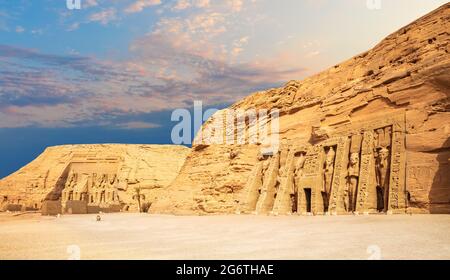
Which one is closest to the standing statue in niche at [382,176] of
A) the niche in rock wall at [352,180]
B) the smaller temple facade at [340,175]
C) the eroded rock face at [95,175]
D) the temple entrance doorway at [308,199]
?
the smaller temple facade at [340,175]

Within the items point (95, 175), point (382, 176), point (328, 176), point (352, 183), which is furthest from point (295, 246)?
point (95, 175)

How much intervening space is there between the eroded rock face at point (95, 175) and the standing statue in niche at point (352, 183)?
46986mm

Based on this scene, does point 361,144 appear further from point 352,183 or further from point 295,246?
point 295,246

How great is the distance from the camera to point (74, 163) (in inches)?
3002

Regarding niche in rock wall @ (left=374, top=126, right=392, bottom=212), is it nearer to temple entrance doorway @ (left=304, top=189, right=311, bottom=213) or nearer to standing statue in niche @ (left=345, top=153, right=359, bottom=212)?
standing statue in niche @ (left=345, top=153, right=359, bottom=212)

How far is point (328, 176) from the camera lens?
24406mm

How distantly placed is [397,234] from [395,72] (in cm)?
1436

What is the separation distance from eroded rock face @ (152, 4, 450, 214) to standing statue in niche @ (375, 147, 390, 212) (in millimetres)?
49

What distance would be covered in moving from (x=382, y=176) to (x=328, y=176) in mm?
4147

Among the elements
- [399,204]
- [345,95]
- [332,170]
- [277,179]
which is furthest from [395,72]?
[277,179]

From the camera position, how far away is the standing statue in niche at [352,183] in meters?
21.9

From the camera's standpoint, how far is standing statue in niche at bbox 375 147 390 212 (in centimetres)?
2041

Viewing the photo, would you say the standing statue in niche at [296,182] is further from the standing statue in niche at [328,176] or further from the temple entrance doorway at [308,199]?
the standing statue in niche at [328,176]
